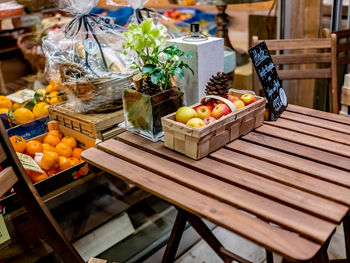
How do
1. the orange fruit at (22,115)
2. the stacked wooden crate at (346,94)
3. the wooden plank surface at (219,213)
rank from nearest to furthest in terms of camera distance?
1. the wooden plank surface at (219,213)
2. the orange fruit at (22,115)
3. the stacked wooden crate at (346,94)

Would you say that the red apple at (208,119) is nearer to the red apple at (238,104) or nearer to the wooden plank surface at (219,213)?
the red apple at (238,104)

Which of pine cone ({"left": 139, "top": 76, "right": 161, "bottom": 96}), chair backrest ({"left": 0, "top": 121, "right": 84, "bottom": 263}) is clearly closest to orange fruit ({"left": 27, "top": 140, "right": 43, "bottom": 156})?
chair backrest ({"left": 0, "top": 121, "right": 84, "bottom": 263})

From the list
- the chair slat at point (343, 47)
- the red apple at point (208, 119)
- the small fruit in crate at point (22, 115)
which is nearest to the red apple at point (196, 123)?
the red apple at point (208, 119)

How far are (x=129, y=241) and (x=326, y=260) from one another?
1275 millimetres

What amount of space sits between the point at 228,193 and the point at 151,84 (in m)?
0.52

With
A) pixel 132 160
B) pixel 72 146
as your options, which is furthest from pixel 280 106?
pixel 72 146

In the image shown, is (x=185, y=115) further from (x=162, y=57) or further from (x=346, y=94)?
(x=346, y=94)

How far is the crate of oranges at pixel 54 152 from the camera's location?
1.52 meters

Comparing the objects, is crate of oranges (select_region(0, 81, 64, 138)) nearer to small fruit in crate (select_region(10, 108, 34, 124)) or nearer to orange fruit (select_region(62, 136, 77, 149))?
small fruit in crate (select_region(10, 108, 34, 124))

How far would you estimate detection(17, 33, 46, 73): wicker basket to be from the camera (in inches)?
97.8

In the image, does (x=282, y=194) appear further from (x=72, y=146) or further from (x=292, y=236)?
(x=72, y=146)

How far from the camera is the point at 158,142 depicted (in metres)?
1.32

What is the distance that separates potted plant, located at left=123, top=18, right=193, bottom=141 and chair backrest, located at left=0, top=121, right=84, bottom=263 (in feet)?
1.51

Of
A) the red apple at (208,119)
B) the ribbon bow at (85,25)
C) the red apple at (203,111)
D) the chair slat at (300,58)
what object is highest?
the ribbon bow at (85,25)
